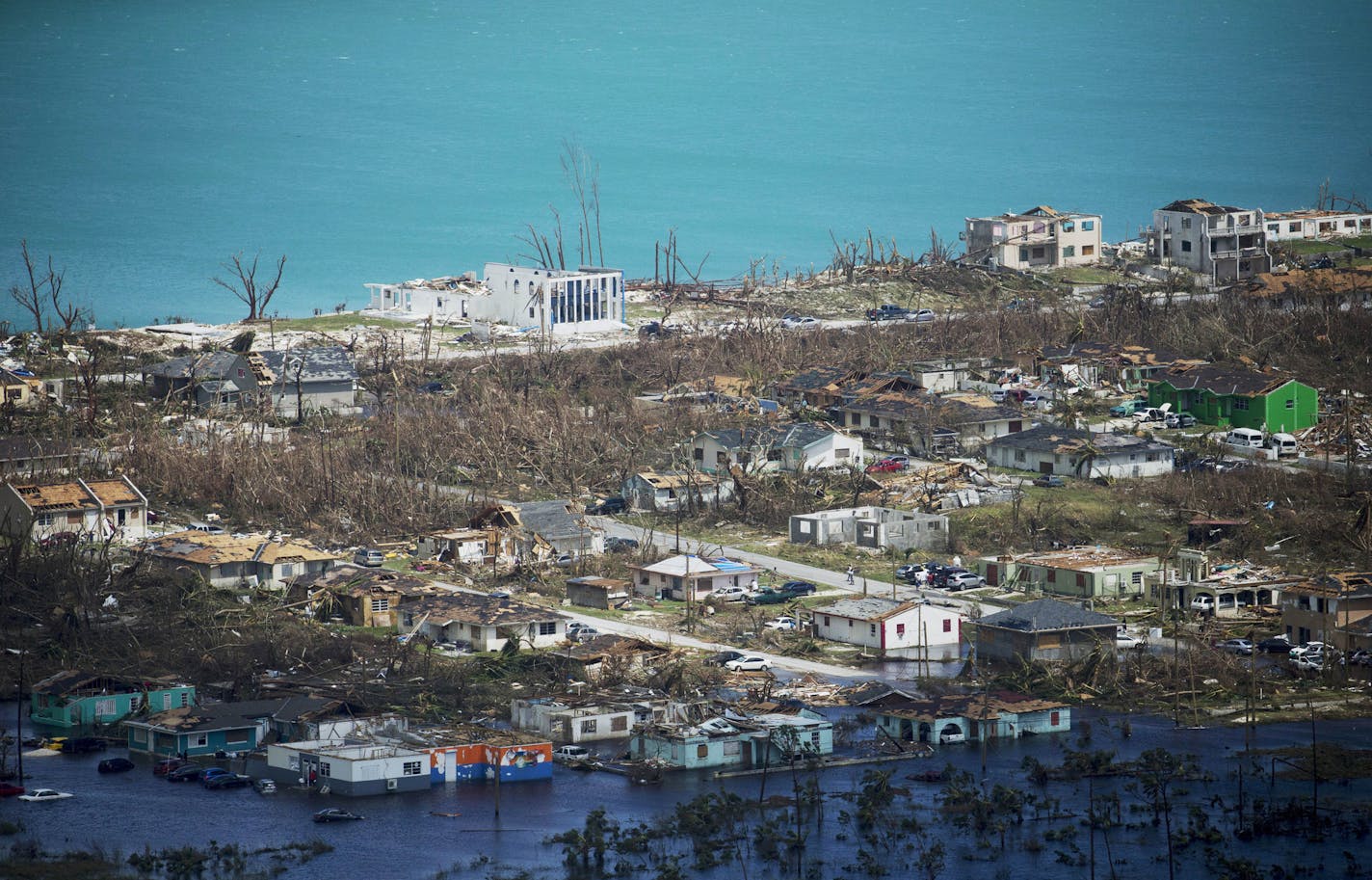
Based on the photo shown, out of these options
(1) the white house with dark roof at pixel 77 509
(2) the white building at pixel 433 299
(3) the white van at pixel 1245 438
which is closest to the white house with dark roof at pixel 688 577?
(1) the white house with dark roof at pixel 77 509

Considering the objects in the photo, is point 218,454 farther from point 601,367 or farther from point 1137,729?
point 1137,729

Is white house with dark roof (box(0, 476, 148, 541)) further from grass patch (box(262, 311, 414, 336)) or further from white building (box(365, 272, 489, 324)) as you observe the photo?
white building (box(365, 272, 489, 324))

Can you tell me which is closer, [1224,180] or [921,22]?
[1224,180]

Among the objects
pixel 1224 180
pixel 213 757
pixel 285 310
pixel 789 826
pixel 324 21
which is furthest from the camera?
pixel 324 21

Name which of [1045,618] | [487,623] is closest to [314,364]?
[487,623]

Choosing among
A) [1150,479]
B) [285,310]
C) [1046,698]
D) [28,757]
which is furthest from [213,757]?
[285,310]

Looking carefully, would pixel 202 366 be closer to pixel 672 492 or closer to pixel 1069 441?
pixel 672 492

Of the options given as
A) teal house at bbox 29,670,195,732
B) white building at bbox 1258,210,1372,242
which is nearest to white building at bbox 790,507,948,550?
teal house at bbox 29,670,195,732

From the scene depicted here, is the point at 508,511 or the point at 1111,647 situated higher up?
the point at 508,511
